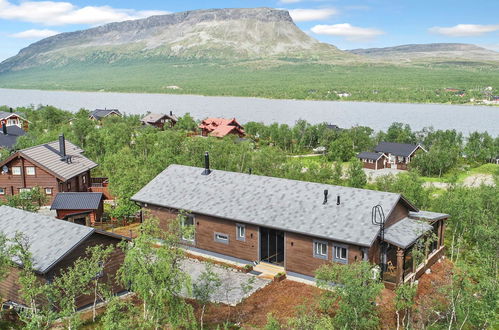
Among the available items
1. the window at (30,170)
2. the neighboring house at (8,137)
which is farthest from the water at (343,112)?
the window at (30,170)

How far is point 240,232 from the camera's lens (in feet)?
87.1

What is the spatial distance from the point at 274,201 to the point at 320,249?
14.3 feet

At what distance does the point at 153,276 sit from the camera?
50.2 ft

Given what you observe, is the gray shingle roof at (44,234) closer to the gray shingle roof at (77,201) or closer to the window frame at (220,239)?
the window frame at (220,239)

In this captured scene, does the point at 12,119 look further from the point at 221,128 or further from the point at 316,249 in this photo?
the point at 316,249

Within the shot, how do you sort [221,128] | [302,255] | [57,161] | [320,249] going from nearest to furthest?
[320,249], [302,255], [57,161], [221,128]

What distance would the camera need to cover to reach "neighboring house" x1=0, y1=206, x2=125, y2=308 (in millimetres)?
19359

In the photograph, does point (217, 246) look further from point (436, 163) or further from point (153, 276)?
point (436, 163)

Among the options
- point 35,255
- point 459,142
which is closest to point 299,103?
point 459,142

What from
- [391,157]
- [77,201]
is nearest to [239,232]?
[77,201]

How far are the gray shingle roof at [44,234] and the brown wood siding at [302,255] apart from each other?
10.3 m

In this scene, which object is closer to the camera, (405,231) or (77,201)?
(405,231)

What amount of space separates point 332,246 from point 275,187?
20.2 feet

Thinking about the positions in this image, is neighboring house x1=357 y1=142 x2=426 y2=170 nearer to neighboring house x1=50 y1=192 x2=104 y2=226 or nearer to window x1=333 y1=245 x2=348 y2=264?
neighboring house x1=50 y1=192 x2=104 y2=226
